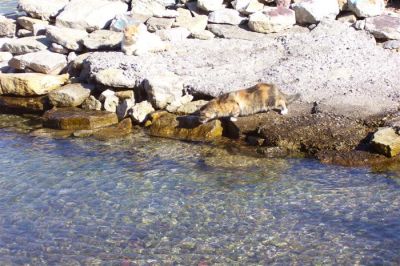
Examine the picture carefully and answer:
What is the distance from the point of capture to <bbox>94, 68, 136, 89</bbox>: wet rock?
1162 centimetres

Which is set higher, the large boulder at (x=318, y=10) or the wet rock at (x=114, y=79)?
the large boulder at (x=318, y=10)

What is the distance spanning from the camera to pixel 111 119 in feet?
36.8

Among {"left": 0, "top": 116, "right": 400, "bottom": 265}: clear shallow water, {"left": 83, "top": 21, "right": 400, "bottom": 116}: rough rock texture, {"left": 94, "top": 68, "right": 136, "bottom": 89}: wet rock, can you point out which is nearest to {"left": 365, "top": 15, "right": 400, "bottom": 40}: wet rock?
{"left": 83, "top": 21, "right": 400, "bottom": 116}: rough rock texture

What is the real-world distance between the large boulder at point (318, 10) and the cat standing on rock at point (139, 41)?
2.74m

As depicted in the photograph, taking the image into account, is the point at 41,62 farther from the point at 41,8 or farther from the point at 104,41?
the point at 41,8

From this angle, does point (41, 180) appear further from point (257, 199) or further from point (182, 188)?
point (257, 199)

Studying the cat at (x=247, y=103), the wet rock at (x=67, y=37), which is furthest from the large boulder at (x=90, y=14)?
the cat at (x=247, y=103)

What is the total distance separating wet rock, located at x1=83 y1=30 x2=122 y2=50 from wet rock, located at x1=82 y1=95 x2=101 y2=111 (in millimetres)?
1502

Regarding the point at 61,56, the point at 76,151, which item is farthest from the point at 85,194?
the point at 61,56

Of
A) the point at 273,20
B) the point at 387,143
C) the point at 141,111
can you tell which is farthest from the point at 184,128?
the point at 273,20

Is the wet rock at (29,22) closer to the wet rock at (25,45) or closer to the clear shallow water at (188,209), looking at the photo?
the wet rock at (25,45)

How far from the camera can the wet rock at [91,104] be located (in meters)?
11.6

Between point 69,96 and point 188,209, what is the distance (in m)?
4.66

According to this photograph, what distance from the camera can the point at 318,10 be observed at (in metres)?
12.6
